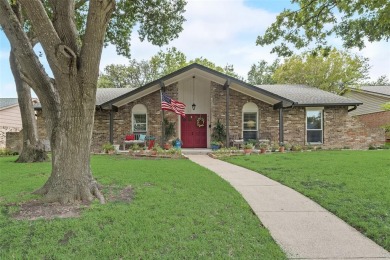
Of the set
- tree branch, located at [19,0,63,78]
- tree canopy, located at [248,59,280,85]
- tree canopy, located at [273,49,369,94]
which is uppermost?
tree canopy, located at [248,59,280,85]

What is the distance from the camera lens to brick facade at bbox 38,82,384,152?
14.7m

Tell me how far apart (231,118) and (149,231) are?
1201cm

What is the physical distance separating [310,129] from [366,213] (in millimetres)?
11765

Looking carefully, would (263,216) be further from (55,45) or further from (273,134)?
(273,134)

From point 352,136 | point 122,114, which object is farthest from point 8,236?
point 352,136

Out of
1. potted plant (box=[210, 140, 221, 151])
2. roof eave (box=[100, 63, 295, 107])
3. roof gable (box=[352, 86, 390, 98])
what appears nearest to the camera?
roof eave (box=[100, 63, 295, 107])

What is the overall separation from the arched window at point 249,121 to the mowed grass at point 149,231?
10193 mm

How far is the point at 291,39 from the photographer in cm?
758

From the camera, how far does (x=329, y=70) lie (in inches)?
1094

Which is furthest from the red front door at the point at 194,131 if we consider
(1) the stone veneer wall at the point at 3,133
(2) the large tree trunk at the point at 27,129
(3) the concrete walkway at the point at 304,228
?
(1) the stone veneer wall at the point at 3,133

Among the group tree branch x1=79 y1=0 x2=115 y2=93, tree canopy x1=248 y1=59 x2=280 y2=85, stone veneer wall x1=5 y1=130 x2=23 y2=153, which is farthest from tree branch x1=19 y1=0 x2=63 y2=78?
tree canopy x1=248 y1=59 x2=280 y2=85

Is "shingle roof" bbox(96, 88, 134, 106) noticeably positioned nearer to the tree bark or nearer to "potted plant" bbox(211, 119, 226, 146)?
"potted plant" bbox(211, 119, 226, 146)

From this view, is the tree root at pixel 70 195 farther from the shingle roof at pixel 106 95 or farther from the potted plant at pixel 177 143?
the shingle roof at pixel 106 95

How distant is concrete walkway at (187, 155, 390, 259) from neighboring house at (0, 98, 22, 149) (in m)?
19.5
